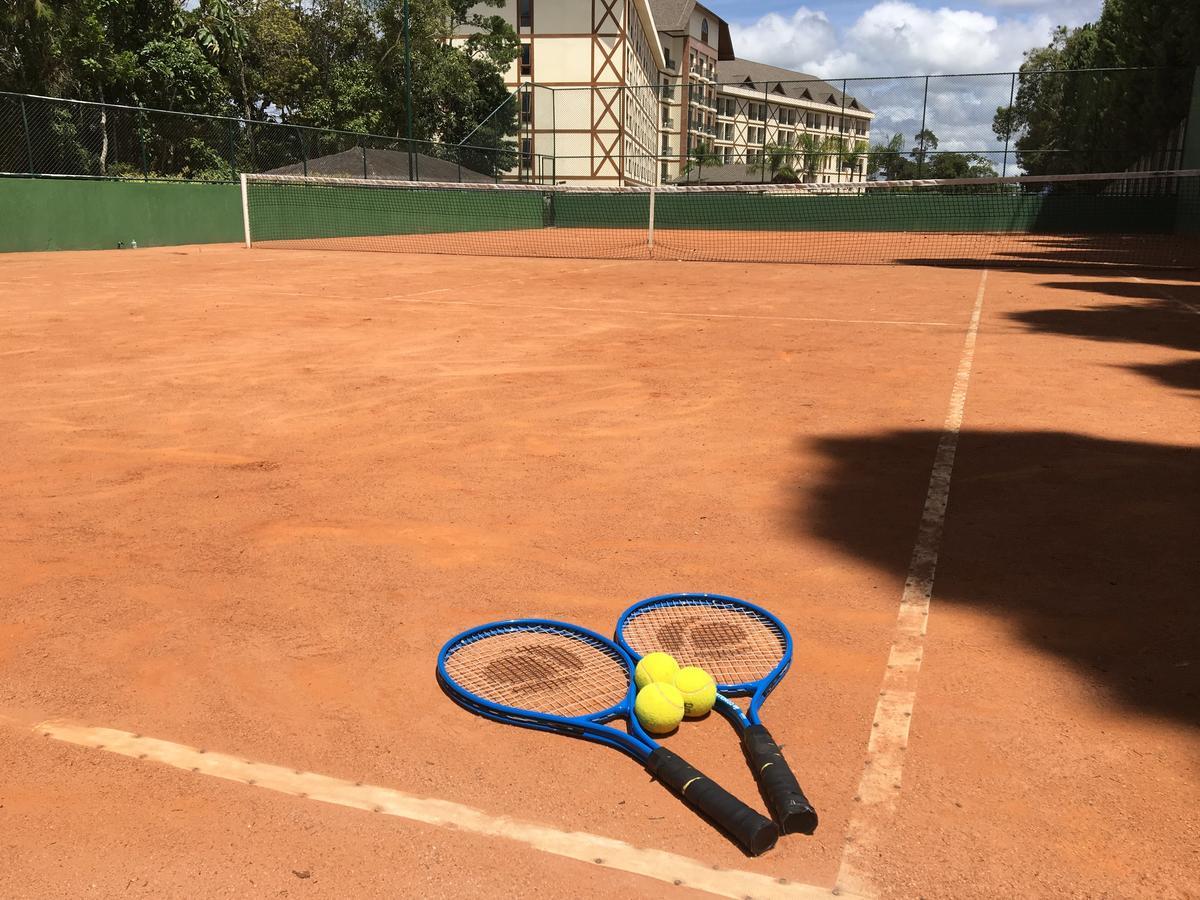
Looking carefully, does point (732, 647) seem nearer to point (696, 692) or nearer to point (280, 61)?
point (696, 692)

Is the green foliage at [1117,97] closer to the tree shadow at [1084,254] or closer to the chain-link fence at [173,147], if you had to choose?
the tree shadow at [1084,254]

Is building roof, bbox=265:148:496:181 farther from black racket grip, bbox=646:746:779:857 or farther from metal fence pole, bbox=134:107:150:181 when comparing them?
black racket grip, bbox=646:746:779:857

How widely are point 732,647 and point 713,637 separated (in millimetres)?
77

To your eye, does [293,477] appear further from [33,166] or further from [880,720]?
[33,166]

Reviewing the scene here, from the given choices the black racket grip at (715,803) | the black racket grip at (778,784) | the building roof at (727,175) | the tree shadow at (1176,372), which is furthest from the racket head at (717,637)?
the building roof at (727,175)

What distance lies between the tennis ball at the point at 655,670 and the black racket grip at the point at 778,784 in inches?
11.7

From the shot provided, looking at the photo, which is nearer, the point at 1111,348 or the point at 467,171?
the point at 1111,348

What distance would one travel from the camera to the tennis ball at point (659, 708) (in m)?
2.54

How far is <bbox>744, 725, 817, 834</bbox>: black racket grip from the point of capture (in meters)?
2.14

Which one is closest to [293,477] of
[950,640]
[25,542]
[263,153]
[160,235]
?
[25,542]

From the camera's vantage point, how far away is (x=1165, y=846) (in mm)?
2125

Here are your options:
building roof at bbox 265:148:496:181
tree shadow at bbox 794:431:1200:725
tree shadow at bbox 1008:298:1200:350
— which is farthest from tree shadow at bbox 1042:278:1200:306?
building roof at bbox 265:148:496:181

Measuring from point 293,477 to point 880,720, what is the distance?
3.15 m

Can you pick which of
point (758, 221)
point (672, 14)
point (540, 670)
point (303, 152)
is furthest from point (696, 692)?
point (672, 14)
